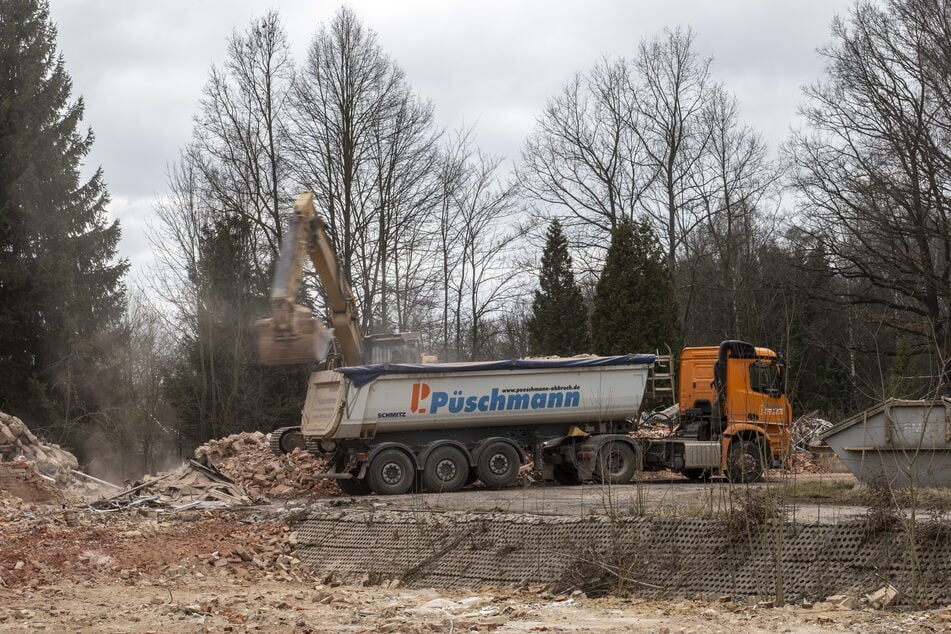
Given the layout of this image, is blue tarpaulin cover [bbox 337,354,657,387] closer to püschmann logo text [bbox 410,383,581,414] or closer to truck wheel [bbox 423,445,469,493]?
püschmann logo text [bbox 410,383,581,414]

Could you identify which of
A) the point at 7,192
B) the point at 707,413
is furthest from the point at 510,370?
the point at 7,192

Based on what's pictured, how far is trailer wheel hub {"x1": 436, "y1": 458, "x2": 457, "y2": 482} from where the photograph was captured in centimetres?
1850

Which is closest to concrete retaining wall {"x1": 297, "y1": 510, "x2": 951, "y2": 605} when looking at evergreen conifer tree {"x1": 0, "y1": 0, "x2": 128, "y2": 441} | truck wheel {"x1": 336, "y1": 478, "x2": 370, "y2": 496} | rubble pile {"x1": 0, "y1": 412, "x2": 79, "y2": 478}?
truck wheel {"x1": 336, "y1": 478, "x2": 370, "y2": 496}

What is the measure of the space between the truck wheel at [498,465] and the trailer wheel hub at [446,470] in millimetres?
465

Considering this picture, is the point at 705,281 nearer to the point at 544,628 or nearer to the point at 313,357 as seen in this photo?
the point at 313,357

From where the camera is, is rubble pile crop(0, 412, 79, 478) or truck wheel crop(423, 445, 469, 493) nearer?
truck wheel crop(423, 445, 469, 493)

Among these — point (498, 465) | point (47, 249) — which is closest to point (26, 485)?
point (498, 465)

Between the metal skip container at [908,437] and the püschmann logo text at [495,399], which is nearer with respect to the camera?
the metal skip container at [908,437]

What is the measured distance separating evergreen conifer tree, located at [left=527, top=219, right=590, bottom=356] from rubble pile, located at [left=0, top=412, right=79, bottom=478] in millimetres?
21820

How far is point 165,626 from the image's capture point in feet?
28.4

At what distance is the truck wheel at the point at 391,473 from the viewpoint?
59.4 feet

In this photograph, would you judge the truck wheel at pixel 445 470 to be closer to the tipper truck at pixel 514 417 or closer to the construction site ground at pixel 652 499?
the tipper truck at pixel 514 417

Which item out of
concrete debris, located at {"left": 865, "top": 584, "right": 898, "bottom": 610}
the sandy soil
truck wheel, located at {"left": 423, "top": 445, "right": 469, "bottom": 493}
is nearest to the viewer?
the sandy soil

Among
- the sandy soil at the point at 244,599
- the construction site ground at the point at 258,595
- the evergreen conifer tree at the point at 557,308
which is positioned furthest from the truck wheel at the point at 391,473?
the evergreen conifer tree at the point at 557,308
